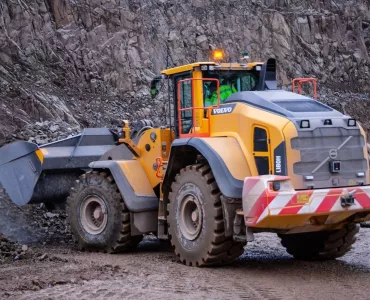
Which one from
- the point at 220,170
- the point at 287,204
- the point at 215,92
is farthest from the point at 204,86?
the point at 287,204

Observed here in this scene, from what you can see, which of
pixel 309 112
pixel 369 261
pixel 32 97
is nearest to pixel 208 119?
pixel 309 112

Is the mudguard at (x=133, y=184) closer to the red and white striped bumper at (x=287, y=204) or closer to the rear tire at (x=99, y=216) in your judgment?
the rear tire at (x=99, y=216)

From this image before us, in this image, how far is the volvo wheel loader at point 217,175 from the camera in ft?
26.4

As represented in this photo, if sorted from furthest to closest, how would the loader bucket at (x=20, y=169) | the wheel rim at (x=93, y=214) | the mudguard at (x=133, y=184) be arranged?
the loader bucket at (x=20, y=169)
the wheel rim at (x=93, y=214)
the mudguard at (x=133, y=184)

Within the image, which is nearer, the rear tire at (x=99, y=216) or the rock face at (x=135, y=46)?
the rear tire at (x=99, y=216)

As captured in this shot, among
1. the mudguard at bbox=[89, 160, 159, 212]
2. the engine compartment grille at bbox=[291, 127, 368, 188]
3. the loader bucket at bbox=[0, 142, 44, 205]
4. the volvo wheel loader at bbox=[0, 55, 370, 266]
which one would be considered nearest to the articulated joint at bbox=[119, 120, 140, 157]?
the volvo wheel loader at bbox=[0, 55, 370, 266]

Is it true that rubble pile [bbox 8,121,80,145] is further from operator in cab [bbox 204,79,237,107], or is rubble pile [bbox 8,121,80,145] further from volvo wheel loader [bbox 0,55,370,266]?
operator in cab [bbox 204,79,237,107]

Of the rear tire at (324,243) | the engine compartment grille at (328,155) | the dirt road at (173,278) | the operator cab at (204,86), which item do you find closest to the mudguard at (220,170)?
the operator cab at (204,86)

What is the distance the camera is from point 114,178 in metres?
10.2

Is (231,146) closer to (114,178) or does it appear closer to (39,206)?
(114,178)

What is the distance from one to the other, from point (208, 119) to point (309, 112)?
1366 millimetres

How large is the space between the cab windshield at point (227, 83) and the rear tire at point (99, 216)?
6.61 feet

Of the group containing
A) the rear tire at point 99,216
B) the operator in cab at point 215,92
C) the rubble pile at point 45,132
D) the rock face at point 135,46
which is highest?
the rock face at point 135,46

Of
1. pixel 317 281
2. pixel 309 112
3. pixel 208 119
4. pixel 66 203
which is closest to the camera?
pixel 317 281
